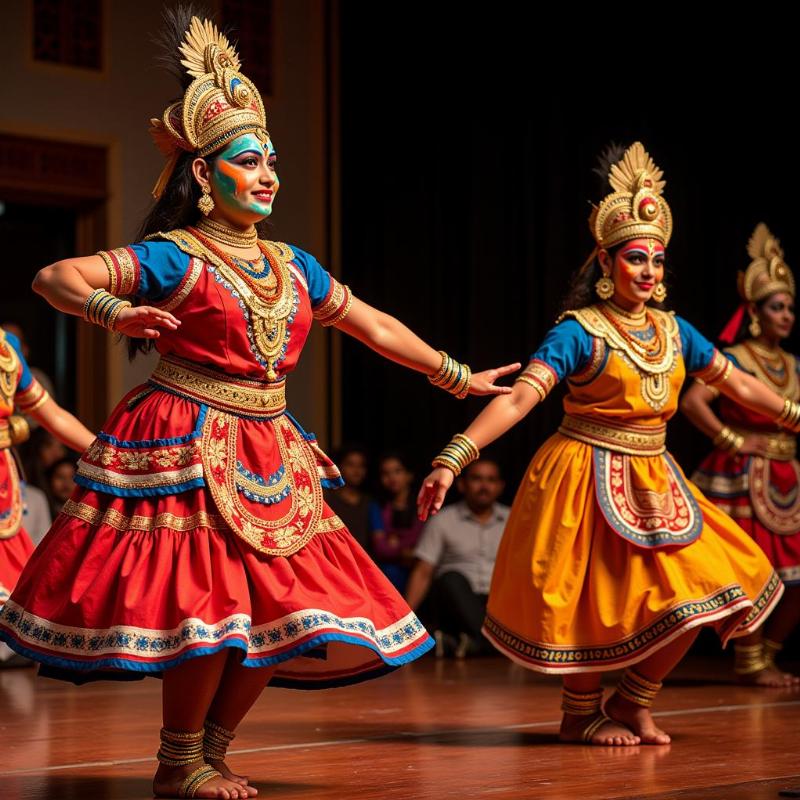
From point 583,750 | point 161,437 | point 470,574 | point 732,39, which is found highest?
point 732,39

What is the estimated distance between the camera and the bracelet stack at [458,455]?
126 inches

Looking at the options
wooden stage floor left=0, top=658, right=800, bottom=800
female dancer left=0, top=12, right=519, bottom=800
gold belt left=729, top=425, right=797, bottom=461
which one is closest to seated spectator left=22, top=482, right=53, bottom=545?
wooden stage floor left=0, top=658, right=800, bottom=800

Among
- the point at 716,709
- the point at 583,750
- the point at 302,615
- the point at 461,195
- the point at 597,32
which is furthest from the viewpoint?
the point at 461,195

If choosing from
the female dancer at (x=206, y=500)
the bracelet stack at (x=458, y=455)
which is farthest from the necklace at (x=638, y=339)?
Result: the female dancer at (x=206, y=500)

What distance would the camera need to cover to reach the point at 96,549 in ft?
8.89

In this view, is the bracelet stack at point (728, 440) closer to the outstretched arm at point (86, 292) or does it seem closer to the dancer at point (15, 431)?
the dancer at point (15, 431)

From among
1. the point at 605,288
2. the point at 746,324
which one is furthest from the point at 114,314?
the point at 746,324

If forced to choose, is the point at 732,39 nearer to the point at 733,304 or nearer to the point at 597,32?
the point at 597,32

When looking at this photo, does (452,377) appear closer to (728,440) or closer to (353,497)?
(728,440)

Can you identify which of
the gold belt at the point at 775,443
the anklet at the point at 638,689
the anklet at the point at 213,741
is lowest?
the anklet at the point at 638,689

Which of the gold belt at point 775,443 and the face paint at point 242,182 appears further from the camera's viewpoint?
the gold belt at point 775,443

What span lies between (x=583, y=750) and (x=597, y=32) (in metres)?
3.85

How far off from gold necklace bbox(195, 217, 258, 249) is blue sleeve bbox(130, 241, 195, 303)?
110 millimetres

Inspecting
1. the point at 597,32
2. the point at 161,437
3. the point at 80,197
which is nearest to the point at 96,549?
the point at 161,437
